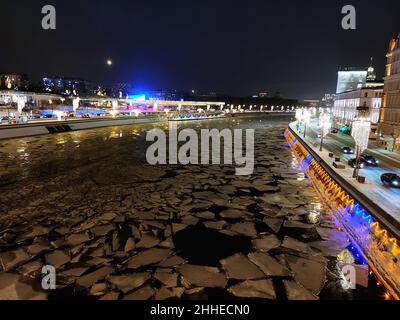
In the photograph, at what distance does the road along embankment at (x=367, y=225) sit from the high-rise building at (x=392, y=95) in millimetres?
25426

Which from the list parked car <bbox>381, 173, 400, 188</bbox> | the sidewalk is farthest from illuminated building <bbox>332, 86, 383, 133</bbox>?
the sidewalk

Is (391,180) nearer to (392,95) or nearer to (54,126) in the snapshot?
(392,95)

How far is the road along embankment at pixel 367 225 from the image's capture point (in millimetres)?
7132

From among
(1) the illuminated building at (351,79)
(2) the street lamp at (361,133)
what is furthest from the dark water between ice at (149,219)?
(1) the illuminated building at (351,79)

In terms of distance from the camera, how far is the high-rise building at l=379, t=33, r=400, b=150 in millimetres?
34375

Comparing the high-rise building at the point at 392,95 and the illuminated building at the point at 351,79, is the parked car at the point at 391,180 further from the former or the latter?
the illuminated building at the point at 351,79

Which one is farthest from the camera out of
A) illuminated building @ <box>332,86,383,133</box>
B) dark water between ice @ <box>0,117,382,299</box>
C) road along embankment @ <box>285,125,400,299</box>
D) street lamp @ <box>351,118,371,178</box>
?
illuminated building @ <box>332,86,383,133</box>

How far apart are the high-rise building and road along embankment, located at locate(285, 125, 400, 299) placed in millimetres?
25426

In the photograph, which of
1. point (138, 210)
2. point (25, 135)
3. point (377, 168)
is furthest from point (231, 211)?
point (25, 135)

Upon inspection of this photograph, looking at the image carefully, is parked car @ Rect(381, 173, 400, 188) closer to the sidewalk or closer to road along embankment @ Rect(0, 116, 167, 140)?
the sidewalk


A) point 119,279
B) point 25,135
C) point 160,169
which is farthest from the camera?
point 25,135
